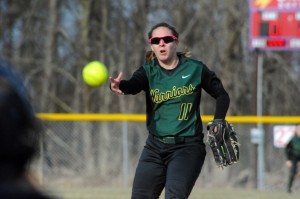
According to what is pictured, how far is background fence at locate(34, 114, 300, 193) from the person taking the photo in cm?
1430

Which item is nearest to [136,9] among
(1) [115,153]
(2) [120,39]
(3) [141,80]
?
(2) [120,39]

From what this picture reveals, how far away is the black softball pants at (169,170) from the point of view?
463cm

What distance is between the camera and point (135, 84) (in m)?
4.89

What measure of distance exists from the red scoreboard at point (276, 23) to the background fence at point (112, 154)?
1523 mm

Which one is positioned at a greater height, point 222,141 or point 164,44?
point 164,44

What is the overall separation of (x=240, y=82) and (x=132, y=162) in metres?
8.38

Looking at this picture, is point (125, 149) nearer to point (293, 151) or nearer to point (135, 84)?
point (293, 151)

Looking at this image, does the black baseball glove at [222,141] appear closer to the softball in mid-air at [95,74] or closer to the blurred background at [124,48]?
the softball in mid-air at [95,74]

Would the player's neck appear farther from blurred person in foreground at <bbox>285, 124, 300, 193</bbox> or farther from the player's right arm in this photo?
blurred person in foreground at <bbox>285, 124, 300, 193</bbox>

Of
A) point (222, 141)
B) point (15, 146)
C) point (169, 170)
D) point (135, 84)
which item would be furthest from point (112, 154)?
point (15, 146)

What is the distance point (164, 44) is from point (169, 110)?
1.49 feet

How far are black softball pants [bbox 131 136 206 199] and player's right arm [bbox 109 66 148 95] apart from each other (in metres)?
0.37

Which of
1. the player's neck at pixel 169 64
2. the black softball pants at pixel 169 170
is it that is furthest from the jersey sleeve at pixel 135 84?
the black softball pants at pixel 169 170

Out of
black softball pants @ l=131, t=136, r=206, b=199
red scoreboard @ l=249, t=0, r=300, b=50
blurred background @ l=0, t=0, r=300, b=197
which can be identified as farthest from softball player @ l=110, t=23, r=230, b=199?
blurred background @ l=0, t=0, r=300, b=197
